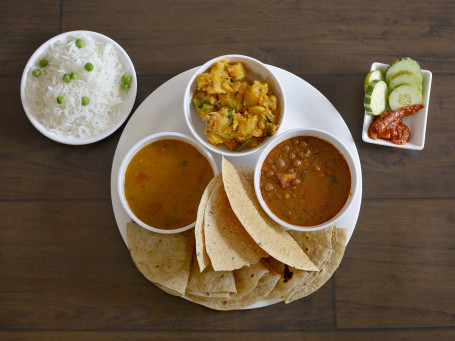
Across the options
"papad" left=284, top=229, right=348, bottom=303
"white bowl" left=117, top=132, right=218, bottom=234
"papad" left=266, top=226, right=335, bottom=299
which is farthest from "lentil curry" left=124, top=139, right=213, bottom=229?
"papad" left=284, top=229, right=348, bottom=303

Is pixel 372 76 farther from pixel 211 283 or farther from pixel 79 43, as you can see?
pixel 79 43

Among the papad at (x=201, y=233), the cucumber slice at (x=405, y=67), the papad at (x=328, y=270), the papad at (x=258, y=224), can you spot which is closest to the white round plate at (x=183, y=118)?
the papad at (x=328, y=270)

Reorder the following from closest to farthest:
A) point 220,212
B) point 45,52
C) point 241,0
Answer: point 220,212 < point 45,52 < point 241,0

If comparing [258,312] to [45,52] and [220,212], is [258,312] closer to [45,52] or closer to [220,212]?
[220,212]

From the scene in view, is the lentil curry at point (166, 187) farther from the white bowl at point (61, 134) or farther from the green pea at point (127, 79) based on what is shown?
the green pea at point (127, 79)

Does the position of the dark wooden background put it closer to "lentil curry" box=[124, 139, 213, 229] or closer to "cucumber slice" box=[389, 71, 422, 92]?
"cucumber slice" box=[389, 71, 422, 92]

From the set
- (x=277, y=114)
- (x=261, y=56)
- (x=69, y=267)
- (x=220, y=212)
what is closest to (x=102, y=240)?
(x=69, y=267)

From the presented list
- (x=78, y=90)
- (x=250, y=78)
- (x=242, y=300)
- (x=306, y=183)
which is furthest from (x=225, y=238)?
(x=78, y=90)
